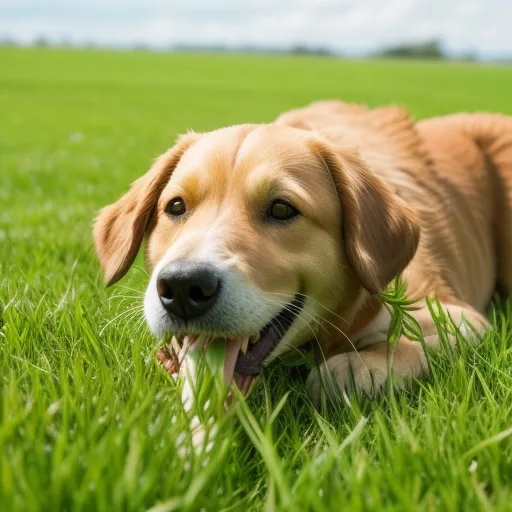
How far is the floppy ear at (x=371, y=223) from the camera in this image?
11.1 feet

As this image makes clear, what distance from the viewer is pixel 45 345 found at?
3334 mm

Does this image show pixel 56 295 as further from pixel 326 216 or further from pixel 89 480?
pixel 89 480

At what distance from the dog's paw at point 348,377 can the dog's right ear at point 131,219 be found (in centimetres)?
122

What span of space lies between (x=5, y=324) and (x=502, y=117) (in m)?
4.58

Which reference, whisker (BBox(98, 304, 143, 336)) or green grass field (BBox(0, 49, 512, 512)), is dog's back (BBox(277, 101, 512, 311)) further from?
whisker (BBox(98, 304, 143, 336))

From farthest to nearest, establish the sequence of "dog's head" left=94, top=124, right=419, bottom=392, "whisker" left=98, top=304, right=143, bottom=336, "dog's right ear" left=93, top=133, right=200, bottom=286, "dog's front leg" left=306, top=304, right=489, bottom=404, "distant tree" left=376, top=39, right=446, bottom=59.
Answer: "distant tree" left=376, top=39, right=446, bottom=59 < "dog's right ear" left=93, top=133, right=200, bottom=286 < "whisker" left=98, top=304, right=143, bottom=336 < "dog's front leg" left=306, top=304, right=489, bottom=404 < "dog's head" left=94, top=124, right=419, bottom=392

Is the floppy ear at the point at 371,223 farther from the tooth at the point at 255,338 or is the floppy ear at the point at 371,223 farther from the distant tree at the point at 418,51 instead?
the distant tree at the point at 418,51

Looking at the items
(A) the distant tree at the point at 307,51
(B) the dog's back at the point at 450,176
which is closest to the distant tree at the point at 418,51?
(A) the distant tree at the point at 307,51

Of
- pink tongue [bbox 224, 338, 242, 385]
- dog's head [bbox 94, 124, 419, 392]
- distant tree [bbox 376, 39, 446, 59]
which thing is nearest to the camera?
dog's head [bbox 94, 124, 419, 392]

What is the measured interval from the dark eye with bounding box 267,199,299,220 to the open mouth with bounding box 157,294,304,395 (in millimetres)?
368

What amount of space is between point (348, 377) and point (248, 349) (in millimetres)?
457

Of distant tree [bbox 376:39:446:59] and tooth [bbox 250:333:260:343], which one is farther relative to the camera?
distant tree [bbox 376:39:446:59]

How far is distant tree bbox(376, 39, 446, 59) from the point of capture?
13018cm

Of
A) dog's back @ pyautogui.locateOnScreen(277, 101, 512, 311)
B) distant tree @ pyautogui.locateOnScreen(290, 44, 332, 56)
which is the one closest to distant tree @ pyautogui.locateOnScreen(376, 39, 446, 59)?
distant tree @ pyautogui.locateOnScreen(290, 44, 332, 56)
